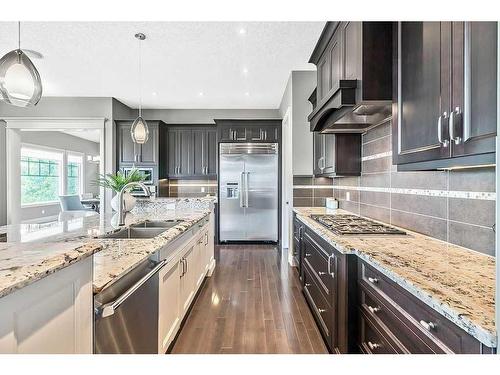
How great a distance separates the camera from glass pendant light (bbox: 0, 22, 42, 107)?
1965 millimetres

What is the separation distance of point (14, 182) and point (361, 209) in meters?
6.30

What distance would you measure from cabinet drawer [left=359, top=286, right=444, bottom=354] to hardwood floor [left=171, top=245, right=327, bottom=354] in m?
0.85

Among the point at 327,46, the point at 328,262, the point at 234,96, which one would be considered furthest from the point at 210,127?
the point at 328,262

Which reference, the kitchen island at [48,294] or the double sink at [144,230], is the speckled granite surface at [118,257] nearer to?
the kitchen island at [48,294]

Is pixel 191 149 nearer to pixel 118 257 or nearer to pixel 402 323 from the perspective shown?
pixel 118 257

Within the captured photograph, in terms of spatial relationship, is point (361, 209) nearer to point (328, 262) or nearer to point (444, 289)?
point (328, 262)

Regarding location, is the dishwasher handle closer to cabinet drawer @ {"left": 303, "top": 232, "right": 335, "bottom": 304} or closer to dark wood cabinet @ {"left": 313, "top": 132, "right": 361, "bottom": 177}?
cabinet drawer @ {"left": 303, "top": 232, "right": 335, "bottom": 304}

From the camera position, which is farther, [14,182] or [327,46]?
[14,182]

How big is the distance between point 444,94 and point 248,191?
4.53m

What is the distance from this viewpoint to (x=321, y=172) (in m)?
3.64

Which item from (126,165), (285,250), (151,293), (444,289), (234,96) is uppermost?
(234,96)

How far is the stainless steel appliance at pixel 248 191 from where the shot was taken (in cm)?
558

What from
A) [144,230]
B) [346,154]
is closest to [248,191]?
[346,154]
